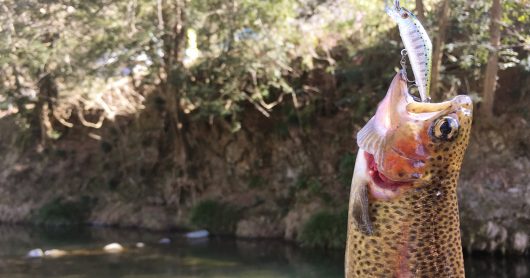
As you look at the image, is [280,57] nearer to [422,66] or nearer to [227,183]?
[227,183]

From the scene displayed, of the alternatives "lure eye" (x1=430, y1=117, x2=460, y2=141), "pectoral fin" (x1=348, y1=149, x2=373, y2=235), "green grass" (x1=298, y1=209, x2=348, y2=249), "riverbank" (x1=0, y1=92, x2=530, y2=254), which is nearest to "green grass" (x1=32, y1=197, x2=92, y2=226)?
"riverbank" (x1=0, y1=92, x2=530, y2=254)

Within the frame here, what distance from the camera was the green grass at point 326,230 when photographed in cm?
1205

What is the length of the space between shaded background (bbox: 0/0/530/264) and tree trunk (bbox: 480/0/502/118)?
0.11 feet

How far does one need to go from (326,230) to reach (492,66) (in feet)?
14.8

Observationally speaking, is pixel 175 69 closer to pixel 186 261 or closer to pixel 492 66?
pixel 186 261

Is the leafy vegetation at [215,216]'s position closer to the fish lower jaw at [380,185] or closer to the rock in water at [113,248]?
the rock in water at [113,248]

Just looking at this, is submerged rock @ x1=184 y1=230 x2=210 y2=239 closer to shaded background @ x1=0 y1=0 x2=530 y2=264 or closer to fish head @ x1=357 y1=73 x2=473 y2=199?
shaded background @ x1=0 y1=0 x2=530 y2=264

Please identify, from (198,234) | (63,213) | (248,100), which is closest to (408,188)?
(198,234)

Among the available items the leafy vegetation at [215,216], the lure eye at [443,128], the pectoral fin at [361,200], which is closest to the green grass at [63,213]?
the leafy vegetation at [215,216]

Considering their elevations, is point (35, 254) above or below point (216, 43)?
below

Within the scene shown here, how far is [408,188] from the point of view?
6.74ft

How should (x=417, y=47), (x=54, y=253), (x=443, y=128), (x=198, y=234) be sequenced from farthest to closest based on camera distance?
(x=198, y=234), (x=54, y=253), (x=417, y=47), (x=443, y=128)

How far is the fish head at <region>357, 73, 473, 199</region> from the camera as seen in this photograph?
Answer: 199 centimetres

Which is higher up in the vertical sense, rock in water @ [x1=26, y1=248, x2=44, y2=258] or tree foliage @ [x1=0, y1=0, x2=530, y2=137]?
tree foliage @ [x1=0, y1=0, x2=530, y2=137]
